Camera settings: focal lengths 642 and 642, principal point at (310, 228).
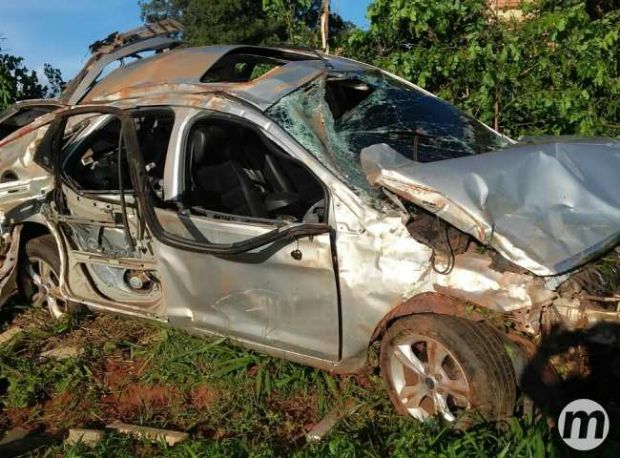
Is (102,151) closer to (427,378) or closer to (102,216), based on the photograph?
(102,216)

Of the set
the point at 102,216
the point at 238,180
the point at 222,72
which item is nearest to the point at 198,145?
the point at 238,180

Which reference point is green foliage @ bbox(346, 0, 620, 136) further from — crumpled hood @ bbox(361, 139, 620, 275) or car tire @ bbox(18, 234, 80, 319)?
car tire @ bbox(18, 234, 80, 319)

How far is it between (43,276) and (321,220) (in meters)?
2.56

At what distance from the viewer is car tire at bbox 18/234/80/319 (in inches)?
180

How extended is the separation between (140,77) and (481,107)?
3545mm

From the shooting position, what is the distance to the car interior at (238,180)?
3676mm

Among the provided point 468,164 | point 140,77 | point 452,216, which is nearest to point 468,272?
point 452,216

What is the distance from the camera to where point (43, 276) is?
474 centimetres

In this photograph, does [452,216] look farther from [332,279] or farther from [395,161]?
[332,279]

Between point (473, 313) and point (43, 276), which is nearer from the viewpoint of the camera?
point (473, 313)

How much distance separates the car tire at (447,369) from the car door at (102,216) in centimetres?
151

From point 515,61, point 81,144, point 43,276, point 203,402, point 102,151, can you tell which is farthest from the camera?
point 515,61

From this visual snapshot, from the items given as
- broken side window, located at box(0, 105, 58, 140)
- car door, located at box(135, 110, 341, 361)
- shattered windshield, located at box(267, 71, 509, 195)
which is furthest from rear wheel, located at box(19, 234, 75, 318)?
shattered windshield, located at box(267, 71, 509, 195)

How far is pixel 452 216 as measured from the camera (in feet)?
9.32
